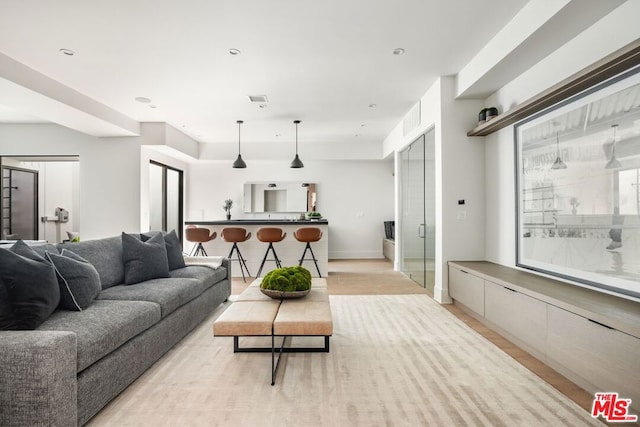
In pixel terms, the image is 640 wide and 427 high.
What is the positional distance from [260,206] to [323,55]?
209 inches

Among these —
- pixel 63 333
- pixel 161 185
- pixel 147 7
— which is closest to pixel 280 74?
pixel 147 7

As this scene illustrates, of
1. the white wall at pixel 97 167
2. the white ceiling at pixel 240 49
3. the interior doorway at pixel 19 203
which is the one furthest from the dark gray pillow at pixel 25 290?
the interior doorway at pixel 19 203

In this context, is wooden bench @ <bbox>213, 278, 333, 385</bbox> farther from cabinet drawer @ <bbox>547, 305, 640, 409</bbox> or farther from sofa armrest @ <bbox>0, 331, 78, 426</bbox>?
cabinet drawer @ <bbox>547, 305, 640, 409</bbox>

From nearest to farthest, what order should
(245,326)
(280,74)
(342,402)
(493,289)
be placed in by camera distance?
(342,402) < (245,326) < (493,289) < (280,74)

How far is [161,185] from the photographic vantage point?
7.29 metres

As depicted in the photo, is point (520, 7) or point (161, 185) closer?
point (520, 7)

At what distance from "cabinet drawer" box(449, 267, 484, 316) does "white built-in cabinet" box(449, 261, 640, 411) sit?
20 millimetres

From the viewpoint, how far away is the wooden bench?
2.12 m

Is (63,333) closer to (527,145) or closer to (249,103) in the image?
(527,145)

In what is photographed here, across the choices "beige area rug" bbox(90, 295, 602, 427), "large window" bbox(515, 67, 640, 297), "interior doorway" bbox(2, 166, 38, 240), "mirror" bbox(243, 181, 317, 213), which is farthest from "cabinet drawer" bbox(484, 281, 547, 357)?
"interior doorway" bbox(2, 166, 38, 240)

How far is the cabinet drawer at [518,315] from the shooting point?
7.91 feet

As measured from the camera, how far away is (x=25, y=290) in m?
1.79

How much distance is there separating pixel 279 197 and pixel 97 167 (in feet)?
12.7

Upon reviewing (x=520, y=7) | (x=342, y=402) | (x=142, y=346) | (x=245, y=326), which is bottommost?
(x=342, y=402)
